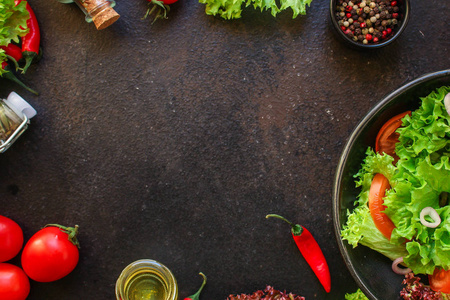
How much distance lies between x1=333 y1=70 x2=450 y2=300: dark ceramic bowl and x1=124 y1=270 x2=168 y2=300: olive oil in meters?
0.70

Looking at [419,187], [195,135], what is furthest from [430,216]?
[195,135]

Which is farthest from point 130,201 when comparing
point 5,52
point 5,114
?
point 5,52

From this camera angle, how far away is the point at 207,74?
169 centimetres

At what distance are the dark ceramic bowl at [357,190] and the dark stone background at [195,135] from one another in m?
0.18

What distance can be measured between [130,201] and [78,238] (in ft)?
0.85

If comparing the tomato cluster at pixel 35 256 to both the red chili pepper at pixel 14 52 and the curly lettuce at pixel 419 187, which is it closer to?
the red chili pepper at pixel 14 52

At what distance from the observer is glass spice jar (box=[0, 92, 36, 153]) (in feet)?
5.22

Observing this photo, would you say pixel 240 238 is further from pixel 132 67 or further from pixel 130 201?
pixel 132 67

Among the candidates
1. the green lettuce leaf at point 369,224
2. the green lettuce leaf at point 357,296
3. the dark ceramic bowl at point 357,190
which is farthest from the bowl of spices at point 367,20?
the green lettuce leaf at point 357,296

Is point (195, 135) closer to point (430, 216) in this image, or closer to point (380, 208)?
point (380, 208)

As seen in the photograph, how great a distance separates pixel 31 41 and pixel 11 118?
315 millimetres

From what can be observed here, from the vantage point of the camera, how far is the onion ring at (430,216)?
131 cm

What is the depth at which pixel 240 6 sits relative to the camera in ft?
5.35

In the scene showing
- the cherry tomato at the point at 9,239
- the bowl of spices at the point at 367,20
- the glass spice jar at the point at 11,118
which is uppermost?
the glass spice jar at the point at 11,118
